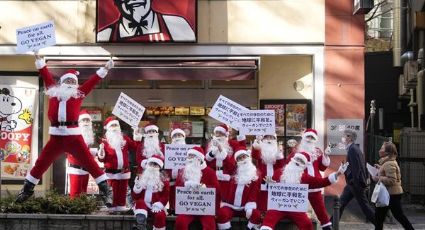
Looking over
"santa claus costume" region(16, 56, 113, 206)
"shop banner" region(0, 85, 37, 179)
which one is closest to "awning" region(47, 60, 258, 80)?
"shop banner" region(0, 85, 37, 179)

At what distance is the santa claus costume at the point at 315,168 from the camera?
9297 mm

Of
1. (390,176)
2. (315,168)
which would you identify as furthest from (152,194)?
(390,176)

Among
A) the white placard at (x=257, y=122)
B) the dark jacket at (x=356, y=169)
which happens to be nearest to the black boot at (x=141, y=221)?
the white placard at (x=257, y=122)

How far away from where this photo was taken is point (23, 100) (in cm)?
1431

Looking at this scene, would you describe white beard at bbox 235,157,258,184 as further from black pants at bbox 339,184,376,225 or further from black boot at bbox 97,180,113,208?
black pants at bbox 339,184,376,225

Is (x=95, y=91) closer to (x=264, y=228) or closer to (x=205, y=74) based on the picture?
(x=205, y=74)

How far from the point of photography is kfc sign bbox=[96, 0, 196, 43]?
13344 millimetres

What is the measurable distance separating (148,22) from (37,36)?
12.9ft

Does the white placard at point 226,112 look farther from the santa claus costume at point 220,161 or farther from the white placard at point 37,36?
the white placard at point 37,36

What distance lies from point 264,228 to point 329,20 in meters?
6.15

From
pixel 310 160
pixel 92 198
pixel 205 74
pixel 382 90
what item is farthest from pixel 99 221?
pixel 382 90

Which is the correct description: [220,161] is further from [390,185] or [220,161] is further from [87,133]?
[390,185]

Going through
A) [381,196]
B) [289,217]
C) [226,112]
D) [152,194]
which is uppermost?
[226,112]

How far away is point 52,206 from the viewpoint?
9.48 metres
